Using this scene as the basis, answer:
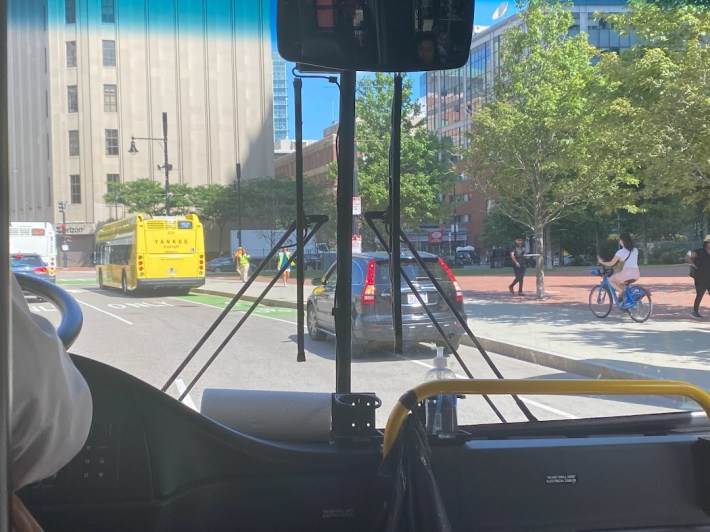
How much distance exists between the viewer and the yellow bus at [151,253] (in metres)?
2.29

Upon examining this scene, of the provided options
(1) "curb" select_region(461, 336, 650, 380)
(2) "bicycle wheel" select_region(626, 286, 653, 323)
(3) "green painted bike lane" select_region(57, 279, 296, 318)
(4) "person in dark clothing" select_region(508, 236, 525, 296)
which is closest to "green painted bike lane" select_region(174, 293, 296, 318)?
(3) "green painted bike lane" select_region(57, 279, 296, 318)

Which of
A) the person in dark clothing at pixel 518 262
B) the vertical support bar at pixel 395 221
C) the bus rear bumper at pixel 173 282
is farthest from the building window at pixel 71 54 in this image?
the person in dark clothing at pixel 518 262

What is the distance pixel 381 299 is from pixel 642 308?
96cm

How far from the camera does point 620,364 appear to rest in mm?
2818

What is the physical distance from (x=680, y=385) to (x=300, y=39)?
1.53 metres

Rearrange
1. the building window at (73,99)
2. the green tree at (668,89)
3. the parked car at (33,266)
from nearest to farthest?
the parked car at (33,266), the building window at (73,99), the green tree at (668,89)

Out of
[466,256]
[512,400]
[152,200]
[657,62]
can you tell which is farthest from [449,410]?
[657,62]

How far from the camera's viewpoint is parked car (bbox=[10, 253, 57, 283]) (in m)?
1.29

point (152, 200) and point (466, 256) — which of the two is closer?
point (152, 200)

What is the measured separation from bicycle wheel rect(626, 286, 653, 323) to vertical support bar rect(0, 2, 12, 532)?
216 cm

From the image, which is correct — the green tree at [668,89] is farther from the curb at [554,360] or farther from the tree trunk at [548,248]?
the curb at [554,360]

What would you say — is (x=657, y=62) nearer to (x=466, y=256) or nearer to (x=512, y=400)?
(x=466, y=256)

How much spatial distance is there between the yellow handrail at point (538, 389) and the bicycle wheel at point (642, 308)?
1.32 ft

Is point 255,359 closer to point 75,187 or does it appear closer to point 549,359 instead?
point 75,187
